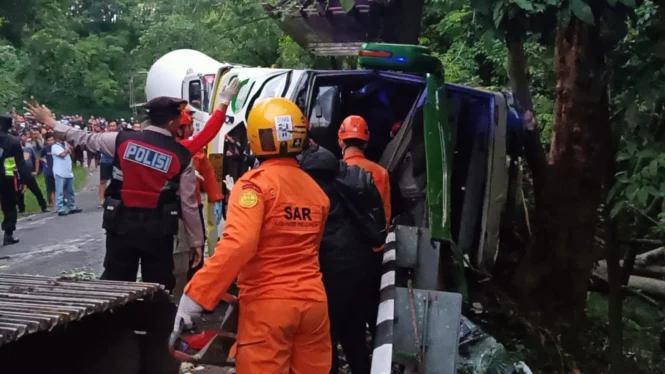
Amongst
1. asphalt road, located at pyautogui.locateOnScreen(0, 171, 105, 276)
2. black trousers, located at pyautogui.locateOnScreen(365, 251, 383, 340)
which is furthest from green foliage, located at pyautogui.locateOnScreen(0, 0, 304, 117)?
black trousers, located at pyautogui.locateOnScreen(365, 251, 383, 340)

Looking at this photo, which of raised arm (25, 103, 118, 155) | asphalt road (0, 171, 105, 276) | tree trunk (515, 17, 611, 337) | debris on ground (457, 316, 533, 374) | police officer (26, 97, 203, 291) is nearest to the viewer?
debris on ground (457, 316, 533, 374)

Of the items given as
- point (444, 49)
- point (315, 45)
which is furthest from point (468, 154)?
point (444, 49)

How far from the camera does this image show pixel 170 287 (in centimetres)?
596

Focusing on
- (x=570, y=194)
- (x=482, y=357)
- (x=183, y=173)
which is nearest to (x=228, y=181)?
(x=183, y=173)

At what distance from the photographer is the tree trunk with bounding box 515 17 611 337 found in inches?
265

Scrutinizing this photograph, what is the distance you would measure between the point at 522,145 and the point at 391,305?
3.18 m

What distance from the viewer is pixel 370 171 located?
19.8 ft

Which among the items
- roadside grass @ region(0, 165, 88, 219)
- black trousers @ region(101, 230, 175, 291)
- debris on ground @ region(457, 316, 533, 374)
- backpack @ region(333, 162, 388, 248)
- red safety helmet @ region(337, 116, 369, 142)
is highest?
red safety helmet @ region(337, 116, 369, 142)

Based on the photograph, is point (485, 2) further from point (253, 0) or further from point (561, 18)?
point (253, 0)

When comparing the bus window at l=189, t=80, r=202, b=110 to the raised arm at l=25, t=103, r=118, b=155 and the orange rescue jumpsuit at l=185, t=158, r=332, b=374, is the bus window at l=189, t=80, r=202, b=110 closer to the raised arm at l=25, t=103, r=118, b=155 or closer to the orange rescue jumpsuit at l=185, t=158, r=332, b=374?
the raised arm at l=25, t=103, r=118, b=155

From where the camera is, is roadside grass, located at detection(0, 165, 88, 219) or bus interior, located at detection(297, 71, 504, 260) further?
roadside grass, located at detection(0, 165, 88, 219)

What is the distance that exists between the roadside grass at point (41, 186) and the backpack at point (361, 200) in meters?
12.5

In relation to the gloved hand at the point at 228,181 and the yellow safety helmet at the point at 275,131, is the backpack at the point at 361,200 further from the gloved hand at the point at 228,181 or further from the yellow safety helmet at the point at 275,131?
the gloved hand at the point at 228,181

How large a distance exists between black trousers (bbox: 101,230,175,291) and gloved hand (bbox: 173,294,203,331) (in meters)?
2.09
